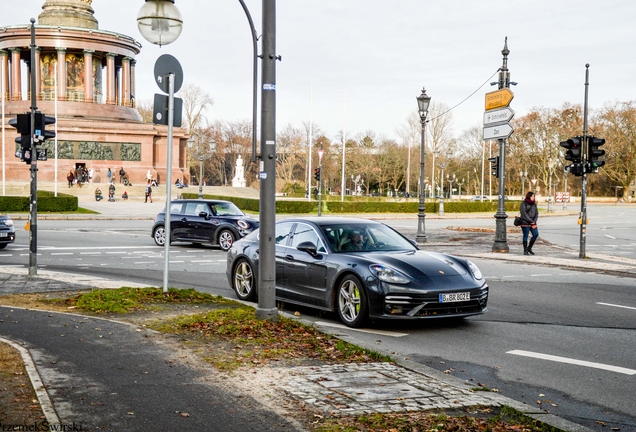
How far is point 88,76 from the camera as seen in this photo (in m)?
67.1

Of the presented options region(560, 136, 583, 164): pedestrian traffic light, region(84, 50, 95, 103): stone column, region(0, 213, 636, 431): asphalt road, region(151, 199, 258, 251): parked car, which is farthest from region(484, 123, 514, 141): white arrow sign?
region(84, 50, 95, 103): stone column

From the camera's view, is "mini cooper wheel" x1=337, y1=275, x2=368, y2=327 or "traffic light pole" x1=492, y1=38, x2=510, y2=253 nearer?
"mini cooper wheel" x1=337, y1=275, x2=368, y2=327

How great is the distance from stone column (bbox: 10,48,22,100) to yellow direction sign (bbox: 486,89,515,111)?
58128 millimetres

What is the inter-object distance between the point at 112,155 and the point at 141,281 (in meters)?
52.3

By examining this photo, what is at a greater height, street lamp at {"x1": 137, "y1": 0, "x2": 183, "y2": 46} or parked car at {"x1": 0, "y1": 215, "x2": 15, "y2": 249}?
street lamp at {"x1": 137, "y1": 0, "x2": 183, "y2": 46}

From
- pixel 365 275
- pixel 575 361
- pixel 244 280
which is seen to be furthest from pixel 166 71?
pixel 575 361

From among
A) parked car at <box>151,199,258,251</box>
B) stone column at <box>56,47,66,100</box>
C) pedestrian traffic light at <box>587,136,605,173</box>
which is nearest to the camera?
pedestrian traffic light at <box>587,136,605,173</box>

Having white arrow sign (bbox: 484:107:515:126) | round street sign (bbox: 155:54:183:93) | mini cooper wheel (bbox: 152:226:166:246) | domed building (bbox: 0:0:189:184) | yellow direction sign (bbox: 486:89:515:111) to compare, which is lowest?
mini cooper wheel (bbox: 152:226:166:246)

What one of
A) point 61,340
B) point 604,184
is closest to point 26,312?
point 61,340

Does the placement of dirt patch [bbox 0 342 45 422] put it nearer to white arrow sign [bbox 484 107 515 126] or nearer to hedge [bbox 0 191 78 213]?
white arrow sign [bbox 484 107 515 126]

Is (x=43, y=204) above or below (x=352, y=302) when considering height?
above

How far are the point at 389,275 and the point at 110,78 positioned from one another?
64.7m

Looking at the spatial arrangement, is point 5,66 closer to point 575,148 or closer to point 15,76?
point 15,76

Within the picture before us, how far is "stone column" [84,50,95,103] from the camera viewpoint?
67.1 m
